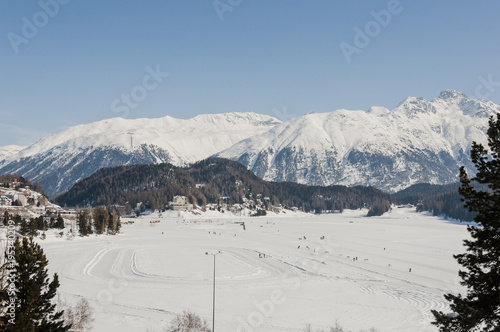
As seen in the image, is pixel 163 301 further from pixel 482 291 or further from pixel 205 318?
pixel 482 291

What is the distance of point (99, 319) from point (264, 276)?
29122 millimetres

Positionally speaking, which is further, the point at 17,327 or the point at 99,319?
the point at 99,319

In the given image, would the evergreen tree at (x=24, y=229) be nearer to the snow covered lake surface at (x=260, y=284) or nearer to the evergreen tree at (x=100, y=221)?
the snow covered lake surface at (x=260, y=284)

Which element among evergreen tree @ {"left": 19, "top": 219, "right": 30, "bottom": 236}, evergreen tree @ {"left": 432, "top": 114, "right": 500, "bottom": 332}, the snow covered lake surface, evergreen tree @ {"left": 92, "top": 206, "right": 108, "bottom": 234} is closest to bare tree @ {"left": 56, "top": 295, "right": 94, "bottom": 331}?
the snow covered lake surface

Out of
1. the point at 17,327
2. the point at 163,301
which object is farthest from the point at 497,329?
the point at 163,301

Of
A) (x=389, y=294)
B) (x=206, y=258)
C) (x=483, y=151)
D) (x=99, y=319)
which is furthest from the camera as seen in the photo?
(x=206, y=258)

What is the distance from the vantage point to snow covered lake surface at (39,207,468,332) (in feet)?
132

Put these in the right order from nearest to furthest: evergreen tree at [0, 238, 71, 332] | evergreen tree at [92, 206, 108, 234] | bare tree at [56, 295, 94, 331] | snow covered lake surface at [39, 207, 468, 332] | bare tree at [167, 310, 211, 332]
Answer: evergreen tree at [0, 238, 71, 332] → bare tree at [56, 295, 94, 331] → bare tree at [167, 310, 211, 332] → snow covered lake surface at [39, 207, 468, 332] → evergreen tree at [92, 206, 108, 234]

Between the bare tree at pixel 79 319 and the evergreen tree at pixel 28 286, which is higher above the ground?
the evergreen tree at pixel 28 286

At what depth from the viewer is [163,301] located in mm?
46375

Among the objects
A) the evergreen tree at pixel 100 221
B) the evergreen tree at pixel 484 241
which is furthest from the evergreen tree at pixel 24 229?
the evergreen tree at pixel 484 241

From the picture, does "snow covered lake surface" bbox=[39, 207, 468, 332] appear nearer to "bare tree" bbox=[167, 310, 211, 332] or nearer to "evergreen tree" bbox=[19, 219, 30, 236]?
"bare tree" bbox=[167, 310, 211, 332]

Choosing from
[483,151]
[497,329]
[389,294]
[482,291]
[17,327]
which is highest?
[483,151]

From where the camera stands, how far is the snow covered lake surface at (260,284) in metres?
40.2
